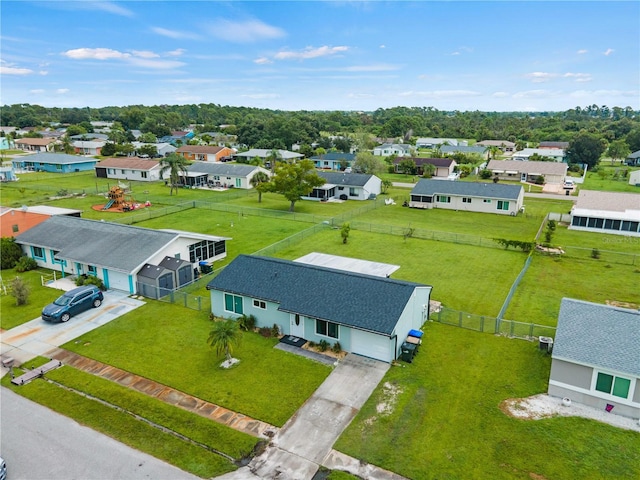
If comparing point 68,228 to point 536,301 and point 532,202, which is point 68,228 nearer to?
point 536,301

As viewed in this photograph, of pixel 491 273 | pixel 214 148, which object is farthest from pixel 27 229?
pixel 214 148

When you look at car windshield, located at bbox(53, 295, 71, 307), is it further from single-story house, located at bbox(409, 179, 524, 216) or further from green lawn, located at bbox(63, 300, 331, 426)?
single-story house, located at bbox(409, 179, 524, 216)

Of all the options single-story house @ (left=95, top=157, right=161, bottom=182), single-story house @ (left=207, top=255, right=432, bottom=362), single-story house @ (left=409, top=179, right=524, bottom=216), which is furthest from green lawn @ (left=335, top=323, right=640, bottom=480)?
single-story house @ (left=95, top=157, right=161, bottom=182)

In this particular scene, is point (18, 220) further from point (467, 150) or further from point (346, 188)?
point (467, 150)

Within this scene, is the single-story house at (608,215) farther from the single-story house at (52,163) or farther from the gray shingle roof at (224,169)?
the single-story house at (52,163)

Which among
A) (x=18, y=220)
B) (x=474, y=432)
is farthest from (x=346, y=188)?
(x=474, y=432)

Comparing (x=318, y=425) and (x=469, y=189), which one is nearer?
(x=318, y=425)
